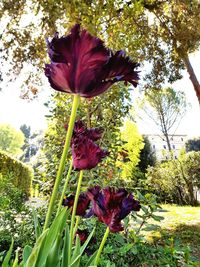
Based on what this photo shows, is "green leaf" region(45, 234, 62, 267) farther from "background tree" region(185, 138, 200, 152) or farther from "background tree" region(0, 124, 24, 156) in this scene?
"background tree" region(0, 124, 24, 156)

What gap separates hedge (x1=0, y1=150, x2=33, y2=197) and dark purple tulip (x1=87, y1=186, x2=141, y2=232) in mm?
7386

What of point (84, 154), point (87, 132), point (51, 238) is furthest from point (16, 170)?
point (51, 238)

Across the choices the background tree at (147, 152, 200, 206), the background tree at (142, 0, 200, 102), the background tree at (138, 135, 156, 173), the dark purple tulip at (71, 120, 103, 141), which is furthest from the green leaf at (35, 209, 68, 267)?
the background tree at (138, 135, 156, 173)

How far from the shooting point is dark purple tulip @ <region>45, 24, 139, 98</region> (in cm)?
67

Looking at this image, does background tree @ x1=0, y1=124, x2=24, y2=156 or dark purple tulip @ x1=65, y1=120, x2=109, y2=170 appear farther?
background tree @ x1=0, y1=124, x2=24, y2=156

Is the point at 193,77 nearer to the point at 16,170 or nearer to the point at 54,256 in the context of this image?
the point at 16,170

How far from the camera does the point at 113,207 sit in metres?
0.94

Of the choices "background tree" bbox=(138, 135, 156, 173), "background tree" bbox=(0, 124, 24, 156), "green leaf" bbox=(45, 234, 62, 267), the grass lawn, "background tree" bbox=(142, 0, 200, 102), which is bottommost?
the grass lawn

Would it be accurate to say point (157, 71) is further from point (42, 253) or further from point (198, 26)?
point (42, 253)

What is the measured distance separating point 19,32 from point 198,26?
363cm

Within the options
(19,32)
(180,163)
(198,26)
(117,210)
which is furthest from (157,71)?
(117,210)

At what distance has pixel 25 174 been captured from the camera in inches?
485

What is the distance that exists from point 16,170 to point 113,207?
32.9 feet

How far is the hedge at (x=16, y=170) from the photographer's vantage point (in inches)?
364
